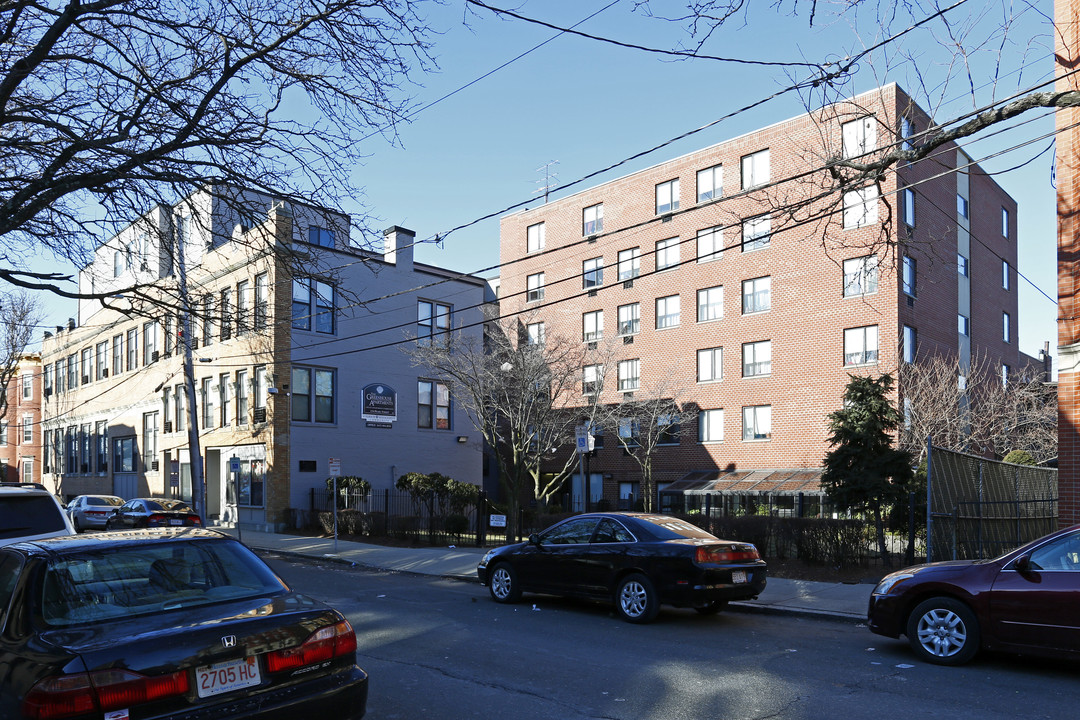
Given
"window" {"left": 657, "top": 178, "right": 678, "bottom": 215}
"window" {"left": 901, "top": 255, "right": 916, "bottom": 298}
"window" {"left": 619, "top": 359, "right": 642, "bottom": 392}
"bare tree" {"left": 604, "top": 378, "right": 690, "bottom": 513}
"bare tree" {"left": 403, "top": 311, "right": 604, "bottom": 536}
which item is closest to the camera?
"bare tree" {"left": 403, "top": 311, "right": 604, "bottom": 536}

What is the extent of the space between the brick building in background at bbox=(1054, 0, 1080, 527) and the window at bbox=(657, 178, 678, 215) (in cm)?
2368

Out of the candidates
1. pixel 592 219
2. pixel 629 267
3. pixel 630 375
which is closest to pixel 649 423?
pixel 630 375

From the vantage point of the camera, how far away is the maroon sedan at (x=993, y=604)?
7492 mm

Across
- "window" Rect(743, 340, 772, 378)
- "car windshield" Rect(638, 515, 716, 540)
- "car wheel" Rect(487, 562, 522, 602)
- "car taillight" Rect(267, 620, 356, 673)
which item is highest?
"window" Rect(743, 340, 772, 378)

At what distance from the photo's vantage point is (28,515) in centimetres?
1002

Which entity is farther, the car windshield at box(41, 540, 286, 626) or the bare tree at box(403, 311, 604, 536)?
the bare tree at box(403, 311, 604, 536)

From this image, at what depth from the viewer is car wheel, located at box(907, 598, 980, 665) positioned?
800 centimetres

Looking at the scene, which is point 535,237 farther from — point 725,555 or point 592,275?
point 725,555

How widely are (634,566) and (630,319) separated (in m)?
28.6

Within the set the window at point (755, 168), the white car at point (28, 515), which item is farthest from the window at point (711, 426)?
the white car at point (28, 515)

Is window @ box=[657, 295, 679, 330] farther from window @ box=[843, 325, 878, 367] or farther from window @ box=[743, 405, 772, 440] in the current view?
window @ box=[843, 325, 878, 367]

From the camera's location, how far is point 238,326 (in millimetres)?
11242

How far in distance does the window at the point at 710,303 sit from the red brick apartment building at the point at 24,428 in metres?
42.6

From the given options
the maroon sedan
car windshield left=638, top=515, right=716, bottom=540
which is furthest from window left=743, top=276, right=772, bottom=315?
the maroon sedan
